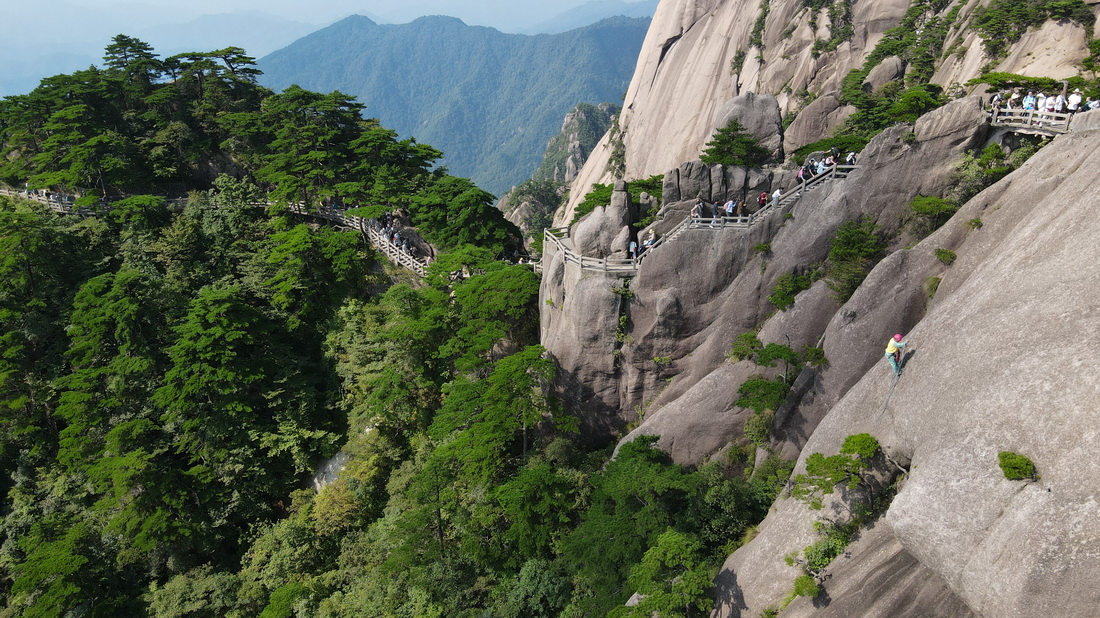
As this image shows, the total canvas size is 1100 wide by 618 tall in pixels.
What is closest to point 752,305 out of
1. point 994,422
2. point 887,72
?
point 994,422

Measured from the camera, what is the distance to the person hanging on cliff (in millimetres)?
15945

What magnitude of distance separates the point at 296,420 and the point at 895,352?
92.0ft

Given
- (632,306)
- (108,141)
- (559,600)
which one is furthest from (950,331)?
(108,141)

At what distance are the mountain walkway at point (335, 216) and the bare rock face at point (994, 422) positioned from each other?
27.2 m

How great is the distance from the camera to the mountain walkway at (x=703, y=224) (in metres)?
22.8

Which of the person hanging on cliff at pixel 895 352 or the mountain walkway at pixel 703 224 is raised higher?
the mountain walkway at pixel 703 224

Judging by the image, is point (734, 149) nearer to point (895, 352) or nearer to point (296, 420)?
point (895, 352)

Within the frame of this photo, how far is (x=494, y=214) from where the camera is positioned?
37406 millimetres

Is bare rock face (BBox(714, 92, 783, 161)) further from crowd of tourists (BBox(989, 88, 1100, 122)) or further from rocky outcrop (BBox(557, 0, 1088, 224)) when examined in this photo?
rocky outcrop (BBox(557, 0, 1088, 224))

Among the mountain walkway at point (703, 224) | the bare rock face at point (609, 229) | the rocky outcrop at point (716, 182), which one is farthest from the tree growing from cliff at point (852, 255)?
the bare rock face at point (609, 229)

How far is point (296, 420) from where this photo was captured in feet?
103

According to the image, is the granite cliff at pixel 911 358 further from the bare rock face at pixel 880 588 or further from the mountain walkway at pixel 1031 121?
the mountain walkway at pixel 1031 121

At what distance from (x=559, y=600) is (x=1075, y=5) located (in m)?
53.1

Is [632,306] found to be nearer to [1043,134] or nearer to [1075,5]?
[1043,134]
